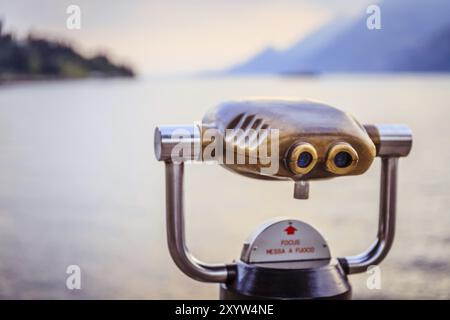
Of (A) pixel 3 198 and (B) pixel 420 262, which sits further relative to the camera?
(A) pixel 3 198

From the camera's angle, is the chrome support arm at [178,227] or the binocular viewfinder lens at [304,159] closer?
the binocular viewfinder lens at [304,159]

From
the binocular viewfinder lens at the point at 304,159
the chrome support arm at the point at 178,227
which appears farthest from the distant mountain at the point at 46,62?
the binocular viewfinder lens at the point at 304,159

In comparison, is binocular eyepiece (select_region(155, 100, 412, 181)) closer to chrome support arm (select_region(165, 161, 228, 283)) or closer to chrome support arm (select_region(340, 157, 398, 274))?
chrome support arm (select_region(165, 161, 228, 283))

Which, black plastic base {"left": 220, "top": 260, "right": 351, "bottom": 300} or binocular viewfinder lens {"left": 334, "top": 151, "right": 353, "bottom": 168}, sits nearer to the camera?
binocular viewfinder lens {"left": 334, "top": 151, "right": 353, "bottom": 168}

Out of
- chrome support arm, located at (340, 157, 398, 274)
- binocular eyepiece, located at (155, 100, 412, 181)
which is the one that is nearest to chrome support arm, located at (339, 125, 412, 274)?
chrome support arm, located at (340, 157, 398, 274)

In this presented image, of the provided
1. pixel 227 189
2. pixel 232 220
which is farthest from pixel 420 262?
pixel 227 189

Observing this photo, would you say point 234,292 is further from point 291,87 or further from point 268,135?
point 291,87

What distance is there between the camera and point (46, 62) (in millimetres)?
2412

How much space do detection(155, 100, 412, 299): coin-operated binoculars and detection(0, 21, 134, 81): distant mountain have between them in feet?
4.64

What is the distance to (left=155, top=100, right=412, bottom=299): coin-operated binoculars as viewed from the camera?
842 mm

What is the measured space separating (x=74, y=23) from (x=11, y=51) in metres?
1.11

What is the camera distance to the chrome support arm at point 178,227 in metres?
0.96

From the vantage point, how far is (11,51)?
235 cm

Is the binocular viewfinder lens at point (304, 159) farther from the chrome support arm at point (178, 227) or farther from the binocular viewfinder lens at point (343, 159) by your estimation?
the chrome support arm at point (178, 227)
